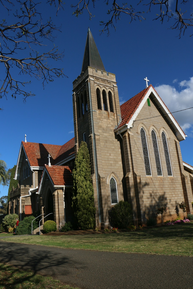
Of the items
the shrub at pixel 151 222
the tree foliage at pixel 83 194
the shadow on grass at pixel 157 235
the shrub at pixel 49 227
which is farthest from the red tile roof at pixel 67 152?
the shadow on grass at pixel 157 235

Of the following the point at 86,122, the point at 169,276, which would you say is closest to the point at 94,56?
the point at 86,122

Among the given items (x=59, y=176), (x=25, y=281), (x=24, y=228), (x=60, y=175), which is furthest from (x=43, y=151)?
(x=25, y=281)

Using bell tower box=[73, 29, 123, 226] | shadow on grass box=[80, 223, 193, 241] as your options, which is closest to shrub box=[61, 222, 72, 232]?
bell tower box=[73, 29, 123, 226]

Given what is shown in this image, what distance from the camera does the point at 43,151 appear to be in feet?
105

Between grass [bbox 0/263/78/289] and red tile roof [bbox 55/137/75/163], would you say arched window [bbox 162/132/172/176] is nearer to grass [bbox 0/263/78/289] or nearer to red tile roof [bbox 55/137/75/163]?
red tile roof [bbox 55/137/75/163]

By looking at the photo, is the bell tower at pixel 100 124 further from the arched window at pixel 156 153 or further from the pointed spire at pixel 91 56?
the arched window at pixel 156 153

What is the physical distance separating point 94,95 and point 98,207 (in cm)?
972

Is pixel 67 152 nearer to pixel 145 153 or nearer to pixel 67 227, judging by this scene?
pixel 145 153

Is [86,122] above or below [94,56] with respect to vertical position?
below

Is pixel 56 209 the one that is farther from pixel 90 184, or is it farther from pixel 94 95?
pixel 94 95

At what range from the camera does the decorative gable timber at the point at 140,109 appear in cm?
1991

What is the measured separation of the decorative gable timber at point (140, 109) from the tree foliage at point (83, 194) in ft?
13.8

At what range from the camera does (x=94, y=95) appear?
21078 mm

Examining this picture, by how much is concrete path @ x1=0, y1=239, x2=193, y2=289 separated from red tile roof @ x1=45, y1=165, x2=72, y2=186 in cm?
1176
